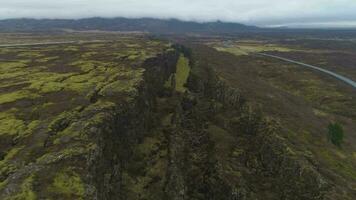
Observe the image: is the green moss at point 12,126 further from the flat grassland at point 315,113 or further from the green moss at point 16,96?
the flat grassland at point 315,113

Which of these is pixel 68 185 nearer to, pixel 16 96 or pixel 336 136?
pixel 16 96

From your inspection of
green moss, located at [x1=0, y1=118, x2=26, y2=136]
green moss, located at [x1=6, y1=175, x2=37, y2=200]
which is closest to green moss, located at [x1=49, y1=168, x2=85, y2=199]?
green moss, located at [x1=6, y1=175, x2=37, y2=200]

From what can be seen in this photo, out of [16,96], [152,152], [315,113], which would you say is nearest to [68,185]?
[152,152]

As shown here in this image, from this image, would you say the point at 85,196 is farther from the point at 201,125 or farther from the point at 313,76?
the point at 313,76

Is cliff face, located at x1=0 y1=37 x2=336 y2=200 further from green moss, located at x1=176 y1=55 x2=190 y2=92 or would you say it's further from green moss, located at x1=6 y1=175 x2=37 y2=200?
green moss, located at x1=176 y1=55 x2=190 y2=92

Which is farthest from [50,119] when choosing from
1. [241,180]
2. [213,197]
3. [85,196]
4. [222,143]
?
[222,143]

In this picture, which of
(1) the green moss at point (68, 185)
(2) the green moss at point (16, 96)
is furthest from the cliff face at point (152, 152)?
(2) the green moss at point (16, 96)
